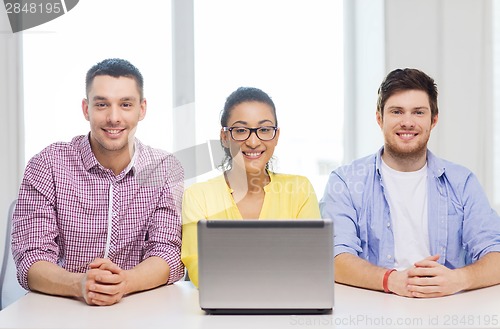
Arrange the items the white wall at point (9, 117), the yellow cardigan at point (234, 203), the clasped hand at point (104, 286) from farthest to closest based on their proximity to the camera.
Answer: the white wall at point (9, 117)
the yellow cardigan at point (234, 203)
the clasped hand at point (104, 286)

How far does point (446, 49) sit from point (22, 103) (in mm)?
2238

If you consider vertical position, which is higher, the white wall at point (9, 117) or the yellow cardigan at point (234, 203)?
the white wall at point (9, 117)

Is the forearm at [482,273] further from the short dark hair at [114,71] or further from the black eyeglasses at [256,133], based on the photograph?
the short dark hair at [114,71]

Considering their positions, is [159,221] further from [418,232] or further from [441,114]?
[441,114]

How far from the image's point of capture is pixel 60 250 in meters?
2.18

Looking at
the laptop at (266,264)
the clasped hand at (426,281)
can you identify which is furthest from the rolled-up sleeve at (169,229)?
the clasped hand at (426,281)

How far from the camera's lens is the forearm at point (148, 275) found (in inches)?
72.9

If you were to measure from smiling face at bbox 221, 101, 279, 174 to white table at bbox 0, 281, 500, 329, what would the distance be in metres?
0.55

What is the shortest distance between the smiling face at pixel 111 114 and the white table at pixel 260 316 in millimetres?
566

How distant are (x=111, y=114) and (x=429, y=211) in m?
1.19

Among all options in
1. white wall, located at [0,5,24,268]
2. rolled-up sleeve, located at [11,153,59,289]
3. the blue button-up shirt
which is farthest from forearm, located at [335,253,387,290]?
white wall, located at [0,5,24,268]

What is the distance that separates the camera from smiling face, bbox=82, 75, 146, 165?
2.16 metres

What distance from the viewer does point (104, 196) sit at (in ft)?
7.08

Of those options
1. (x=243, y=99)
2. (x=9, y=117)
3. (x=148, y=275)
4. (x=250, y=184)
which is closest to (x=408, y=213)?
(x=250, y=184)
